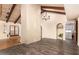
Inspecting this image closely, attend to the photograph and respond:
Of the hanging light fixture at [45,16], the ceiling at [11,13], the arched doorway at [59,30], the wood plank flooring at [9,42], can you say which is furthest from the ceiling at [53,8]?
the wood plank flooring at [9,42]

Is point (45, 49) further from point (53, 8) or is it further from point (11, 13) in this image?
point (11, 13)

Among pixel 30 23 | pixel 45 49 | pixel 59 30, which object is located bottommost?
pixel 45 49

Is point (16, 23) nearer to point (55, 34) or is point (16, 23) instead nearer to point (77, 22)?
point (55, 34)

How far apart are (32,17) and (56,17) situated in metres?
0.52

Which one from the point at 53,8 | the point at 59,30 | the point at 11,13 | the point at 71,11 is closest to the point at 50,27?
the point at 59,30

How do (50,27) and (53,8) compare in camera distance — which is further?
(50,27)

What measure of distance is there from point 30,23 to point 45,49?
65 cm

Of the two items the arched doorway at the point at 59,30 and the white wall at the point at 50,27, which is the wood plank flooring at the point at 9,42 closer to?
the white wall at the point at 50,27

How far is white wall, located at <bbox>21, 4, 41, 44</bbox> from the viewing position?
268 cm

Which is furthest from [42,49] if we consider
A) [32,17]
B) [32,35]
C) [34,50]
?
[32,17]

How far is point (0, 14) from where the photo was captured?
2.66 meters

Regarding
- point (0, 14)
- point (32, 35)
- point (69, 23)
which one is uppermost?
point (0, 14)

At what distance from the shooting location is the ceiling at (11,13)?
2.64 metres

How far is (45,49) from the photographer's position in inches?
105
